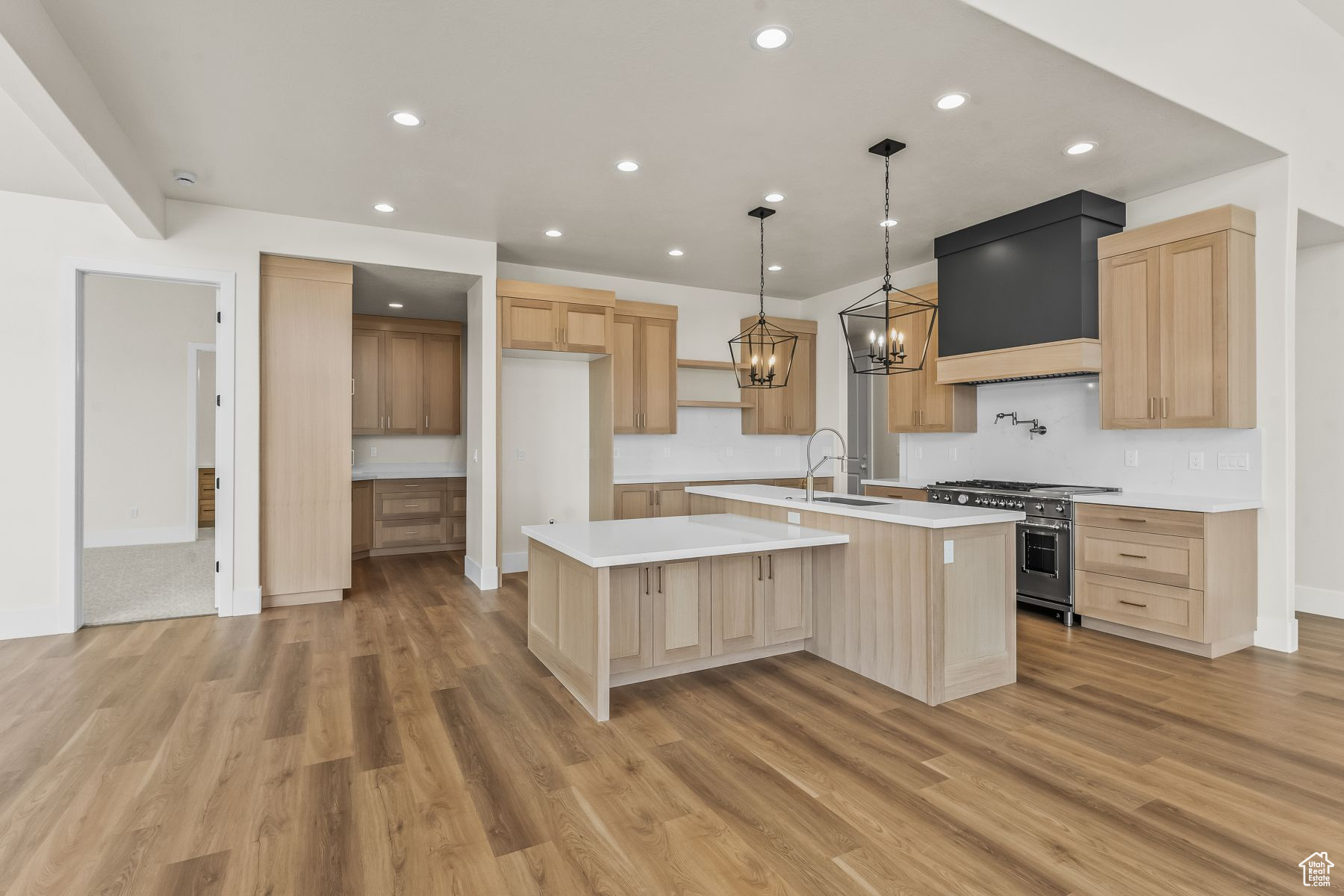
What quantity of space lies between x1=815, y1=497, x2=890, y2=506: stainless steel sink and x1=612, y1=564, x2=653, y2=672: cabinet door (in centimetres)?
121

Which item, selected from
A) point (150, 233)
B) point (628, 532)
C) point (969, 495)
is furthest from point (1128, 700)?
point (150, 233)

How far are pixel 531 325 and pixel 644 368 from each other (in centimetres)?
116

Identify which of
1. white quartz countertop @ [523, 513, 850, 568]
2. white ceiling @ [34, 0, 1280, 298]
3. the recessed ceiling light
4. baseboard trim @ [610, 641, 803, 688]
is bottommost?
baseboard trim @ [610, 641, 803, 688]

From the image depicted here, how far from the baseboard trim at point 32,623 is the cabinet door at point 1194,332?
6973mm

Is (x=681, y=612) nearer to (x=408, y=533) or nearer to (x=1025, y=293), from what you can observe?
(x=1025, y=293)

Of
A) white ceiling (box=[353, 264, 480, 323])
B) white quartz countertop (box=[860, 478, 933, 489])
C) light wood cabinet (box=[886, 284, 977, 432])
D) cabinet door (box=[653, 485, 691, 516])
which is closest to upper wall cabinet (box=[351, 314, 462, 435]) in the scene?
white ceiling (box=[353, 264, 480, 323])

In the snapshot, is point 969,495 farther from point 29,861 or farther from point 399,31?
point 29,861

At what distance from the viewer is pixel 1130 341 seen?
4.12 meters

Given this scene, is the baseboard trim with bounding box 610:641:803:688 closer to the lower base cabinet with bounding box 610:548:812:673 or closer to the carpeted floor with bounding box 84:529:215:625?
the lower base cabinet with bounding box 610:548:812:673

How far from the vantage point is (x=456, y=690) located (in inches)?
126

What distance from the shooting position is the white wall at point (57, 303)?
4.08 metres

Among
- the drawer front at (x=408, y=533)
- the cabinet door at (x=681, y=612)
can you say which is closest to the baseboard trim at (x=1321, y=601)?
the cabinet door at (x=681, y=612)

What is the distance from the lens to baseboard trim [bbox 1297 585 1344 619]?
14.6ft

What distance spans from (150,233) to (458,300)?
248 centimetres
